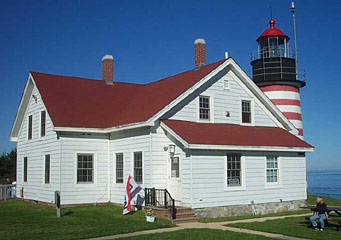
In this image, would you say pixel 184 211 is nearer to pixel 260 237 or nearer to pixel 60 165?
pixel 260 237

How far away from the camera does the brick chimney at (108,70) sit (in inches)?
1030

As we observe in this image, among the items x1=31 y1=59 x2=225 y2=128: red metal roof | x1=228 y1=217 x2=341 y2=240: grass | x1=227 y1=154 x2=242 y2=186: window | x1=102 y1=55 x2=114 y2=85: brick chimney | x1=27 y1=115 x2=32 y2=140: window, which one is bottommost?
x1=228 y1=217 x2=341 y2=240: grass

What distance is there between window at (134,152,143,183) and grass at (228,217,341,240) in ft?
17.3

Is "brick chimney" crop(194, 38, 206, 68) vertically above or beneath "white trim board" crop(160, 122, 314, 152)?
above

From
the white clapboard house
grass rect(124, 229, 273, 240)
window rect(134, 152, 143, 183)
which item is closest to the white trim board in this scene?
the white clapboard house

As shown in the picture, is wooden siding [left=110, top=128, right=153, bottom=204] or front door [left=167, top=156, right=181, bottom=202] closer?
front door [left=167, top=156, right=181, bottom=202]

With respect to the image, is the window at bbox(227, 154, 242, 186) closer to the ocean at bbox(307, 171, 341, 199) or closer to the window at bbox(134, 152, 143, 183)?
the window at bbox(134, 152, 143, 183)

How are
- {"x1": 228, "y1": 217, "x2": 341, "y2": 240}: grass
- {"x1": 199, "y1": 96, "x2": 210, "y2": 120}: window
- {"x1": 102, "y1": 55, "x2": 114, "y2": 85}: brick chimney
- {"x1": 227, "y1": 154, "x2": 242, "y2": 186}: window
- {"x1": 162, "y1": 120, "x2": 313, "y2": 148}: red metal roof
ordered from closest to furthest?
1. {"x1": 228, "y1": 217, "x2": 341, "y2": 240}: grass
2. {"x1": 162, "y1": 120, "x2": 313, "y2": 148}: red metal roof
3. {"x1": 227, "y1": 154, "x2": 242, "y2": 186}: window
4. {"x1": 199, "y1": 96, "x2": 210, "y2": 120}: window
5. {"x1": 102, "y1": 55, "x2": 114, "y2": 85}: brick chimney

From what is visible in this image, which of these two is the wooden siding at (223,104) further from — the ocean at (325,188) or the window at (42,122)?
the ocean at (325,188)

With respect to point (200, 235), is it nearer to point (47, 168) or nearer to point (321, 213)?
point (321, 213)

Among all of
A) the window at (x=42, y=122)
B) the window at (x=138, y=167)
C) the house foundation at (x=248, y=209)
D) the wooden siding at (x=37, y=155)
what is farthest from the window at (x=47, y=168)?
the house foundation at (x=248, y=209)

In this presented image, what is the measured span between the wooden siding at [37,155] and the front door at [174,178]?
18.0ft

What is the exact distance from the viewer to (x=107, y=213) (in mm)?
18141

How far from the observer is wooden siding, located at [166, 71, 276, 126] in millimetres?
19266
